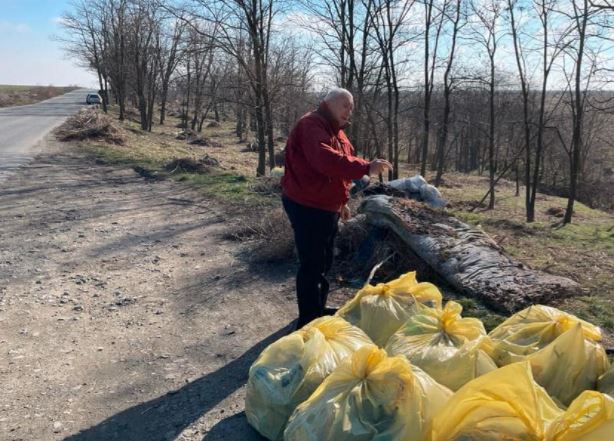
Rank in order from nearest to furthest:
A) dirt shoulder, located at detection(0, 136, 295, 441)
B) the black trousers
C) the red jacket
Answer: dirt shoulder, located at detection(0, 136, 295, 441), the red jacket, the black trousers

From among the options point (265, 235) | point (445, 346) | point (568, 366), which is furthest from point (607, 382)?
point (265, 235)

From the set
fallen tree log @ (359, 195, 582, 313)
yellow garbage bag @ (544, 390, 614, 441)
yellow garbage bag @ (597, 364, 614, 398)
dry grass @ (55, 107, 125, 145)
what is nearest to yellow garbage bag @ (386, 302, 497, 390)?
yellow garbage bag @ (597, 364, 614, 398)

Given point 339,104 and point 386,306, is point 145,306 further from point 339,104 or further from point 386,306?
point 339,104

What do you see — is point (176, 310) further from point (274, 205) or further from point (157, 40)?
point (157, 40)

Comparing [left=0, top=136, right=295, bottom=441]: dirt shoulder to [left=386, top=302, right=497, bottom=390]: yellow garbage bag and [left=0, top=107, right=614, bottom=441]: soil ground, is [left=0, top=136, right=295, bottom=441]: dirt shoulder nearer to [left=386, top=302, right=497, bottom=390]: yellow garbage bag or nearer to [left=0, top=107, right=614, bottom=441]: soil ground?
[left=0, top=107, right=614, bottom=441]: soil ground

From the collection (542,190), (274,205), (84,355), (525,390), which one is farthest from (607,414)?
(542,190)

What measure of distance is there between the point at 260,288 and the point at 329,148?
2.21 m

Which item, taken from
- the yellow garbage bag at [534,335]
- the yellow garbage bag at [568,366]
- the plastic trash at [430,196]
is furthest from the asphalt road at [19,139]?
the yellow garbage bag at [568,366]

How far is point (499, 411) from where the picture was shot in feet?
5.40

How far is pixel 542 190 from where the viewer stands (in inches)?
1196

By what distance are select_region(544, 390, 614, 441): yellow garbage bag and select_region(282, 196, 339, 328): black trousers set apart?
2116 mm

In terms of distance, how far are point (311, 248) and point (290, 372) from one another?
3.85 ft

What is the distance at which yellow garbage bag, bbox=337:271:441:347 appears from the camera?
9.86 feet

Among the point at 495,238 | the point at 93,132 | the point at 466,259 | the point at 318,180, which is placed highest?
the point at 318,180
